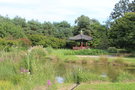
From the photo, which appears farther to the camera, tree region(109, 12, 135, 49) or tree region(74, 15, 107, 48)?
tree region(74, 15, 107, 48)

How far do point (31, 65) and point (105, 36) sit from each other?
20.8 metres

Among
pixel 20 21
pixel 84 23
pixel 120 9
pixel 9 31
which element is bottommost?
pixel 9 31

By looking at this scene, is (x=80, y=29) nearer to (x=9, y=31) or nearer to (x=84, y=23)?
(x=84, y=23)

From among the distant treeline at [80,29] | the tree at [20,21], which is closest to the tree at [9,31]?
the distant treeline at [80,29]

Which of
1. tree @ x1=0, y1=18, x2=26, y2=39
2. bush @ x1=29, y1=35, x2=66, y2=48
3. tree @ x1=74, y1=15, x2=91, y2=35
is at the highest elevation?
tree @ x1=74, y1=15, x2=91, y2=35

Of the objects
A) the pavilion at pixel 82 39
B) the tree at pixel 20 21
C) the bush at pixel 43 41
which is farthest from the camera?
the tree at pixel 20 21

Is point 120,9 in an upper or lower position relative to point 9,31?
upper

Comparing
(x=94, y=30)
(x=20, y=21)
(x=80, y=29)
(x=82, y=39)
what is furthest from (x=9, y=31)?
(x=94, y=30)

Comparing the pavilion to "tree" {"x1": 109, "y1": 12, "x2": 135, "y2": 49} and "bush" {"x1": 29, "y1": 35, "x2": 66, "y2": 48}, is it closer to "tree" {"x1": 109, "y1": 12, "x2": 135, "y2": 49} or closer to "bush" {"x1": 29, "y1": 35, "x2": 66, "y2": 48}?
"bush" {"x1": 29, "y1": 35, "x2": 66, "y2": 48}

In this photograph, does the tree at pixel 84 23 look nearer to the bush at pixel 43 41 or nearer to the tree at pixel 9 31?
the bush at pixel 43 41

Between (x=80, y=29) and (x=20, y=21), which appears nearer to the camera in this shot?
(x=80, y=29)

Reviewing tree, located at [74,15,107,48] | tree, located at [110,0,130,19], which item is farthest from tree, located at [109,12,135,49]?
tree, located at [110,0,130,19]

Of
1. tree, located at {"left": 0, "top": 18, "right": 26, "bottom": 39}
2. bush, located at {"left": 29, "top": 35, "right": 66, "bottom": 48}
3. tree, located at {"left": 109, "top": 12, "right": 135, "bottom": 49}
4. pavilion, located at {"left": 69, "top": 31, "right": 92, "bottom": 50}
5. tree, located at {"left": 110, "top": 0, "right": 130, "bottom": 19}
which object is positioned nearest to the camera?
tree, located at {"left": 109, "top": 12, "right": 135, "bottom": 49}

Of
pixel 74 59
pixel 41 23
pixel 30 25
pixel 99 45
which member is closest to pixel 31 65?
pixel 74 59
